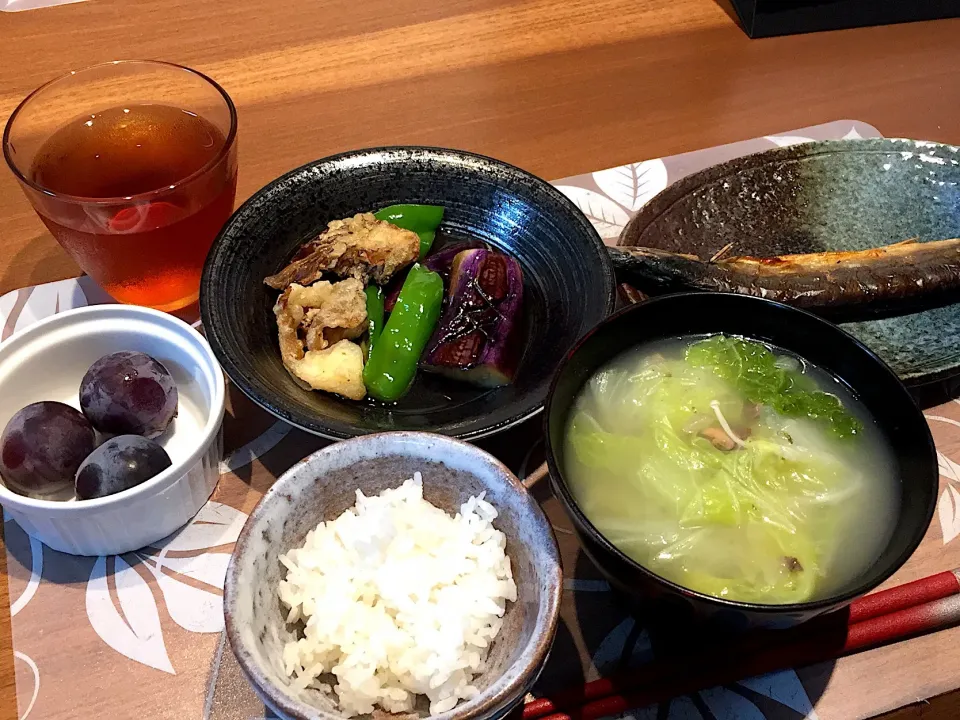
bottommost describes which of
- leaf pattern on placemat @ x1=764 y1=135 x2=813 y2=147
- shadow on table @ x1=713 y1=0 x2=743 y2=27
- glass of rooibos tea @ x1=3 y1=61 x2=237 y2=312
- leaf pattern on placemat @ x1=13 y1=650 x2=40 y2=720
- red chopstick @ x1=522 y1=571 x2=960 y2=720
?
red chopstick @ x1=522 y1=571 x2=960 y2=720

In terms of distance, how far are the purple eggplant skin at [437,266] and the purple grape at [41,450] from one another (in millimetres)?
623

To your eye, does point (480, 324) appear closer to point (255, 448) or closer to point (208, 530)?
point (255, 448)

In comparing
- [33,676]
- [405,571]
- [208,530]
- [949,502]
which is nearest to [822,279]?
[949,502]

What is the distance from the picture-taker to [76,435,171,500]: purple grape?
3.72 ft

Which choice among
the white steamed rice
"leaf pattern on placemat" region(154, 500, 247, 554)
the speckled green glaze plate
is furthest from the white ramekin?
the speckled green glaze plate

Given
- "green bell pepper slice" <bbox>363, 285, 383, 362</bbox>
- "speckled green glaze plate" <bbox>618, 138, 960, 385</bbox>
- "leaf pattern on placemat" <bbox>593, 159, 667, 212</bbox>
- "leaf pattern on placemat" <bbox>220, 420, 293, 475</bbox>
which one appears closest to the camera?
"leaf pattern on placemat" <bbox>220, 420, 293, 475</bbox>

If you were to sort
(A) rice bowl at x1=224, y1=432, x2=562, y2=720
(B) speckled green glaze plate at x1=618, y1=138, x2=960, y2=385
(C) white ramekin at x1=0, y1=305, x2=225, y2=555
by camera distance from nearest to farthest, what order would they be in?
(A) rice bowl at x1=224, y1=432, x2=562, y2=720 → (C) white ramekin at x1=0, y1=305, x2=225, y2=555 → (B) speckled green glaze plate at x1=618, y1=138, x2=960, y2=385

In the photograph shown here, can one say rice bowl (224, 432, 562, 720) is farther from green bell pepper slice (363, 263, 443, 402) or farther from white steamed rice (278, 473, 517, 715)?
green bell pepper slice (363, 263, 443, 402)

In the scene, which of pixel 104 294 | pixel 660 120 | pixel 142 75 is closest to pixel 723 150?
pixel 660 120

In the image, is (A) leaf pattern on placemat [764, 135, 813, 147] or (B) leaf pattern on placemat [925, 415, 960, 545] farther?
(A) leaf pattern on placemat [764, 135, 813, 147]

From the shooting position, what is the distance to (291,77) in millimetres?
2221

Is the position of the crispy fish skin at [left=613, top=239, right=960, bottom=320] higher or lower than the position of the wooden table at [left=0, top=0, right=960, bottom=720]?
lower

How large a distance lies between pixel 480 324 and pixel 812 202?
950 mm

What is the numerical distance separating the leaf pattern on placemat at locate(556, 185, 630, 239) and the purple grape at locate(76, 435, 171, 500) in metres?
1.11
